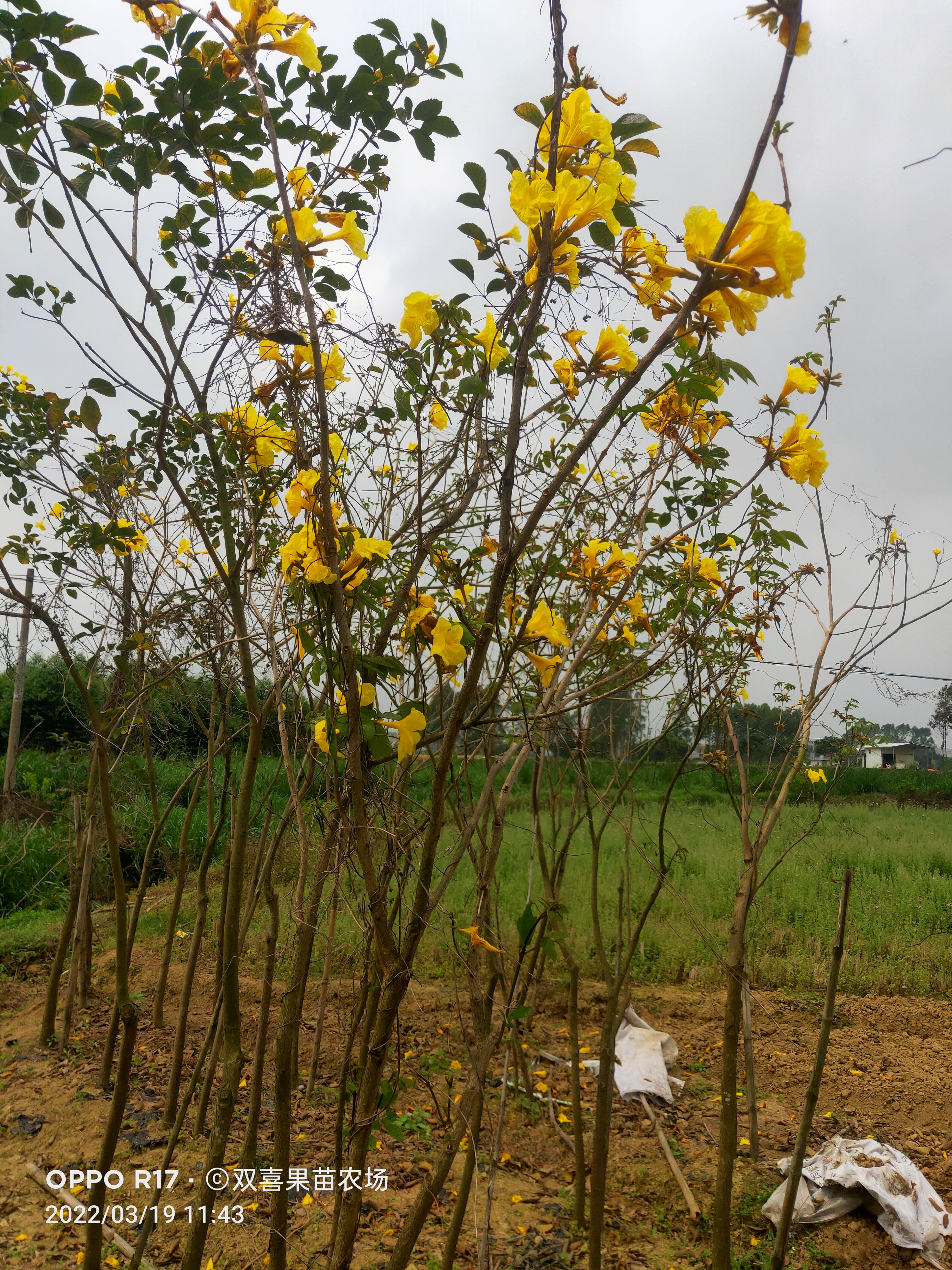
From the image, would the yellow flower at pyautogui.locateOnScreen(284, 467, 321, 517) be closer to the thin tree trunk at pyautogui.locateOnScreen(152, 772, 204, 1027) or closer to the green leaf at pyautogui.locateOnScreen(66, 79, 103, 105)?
the green leaf at pyautogui.locateOnScreen(66, 79, 103, 105)

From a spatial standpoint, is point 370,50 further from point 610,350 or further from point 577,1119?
point 577,1119

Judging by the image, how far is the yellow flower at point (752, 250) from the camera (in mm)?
744

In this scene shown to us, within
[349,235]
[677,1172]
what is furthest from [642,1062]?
[349,235]

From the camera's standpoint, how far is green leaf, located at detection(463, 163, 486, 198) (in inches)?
44.2

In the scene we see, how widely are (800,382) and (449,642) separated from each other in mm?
772

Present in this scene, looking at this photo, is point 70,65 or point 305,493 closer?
point 305,493

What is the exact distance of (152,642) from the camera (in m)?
2.39

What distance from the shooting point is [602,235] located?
98 cm

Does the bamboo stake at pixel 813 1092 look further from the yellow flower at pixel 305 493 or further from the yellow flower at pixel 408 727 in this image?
the yellow flower at pixel 305 493

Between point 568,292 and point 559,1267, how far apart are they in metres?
2.46

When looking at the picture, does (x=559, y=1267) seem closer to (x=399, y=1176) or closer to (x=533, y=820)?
(x=399, y=1176)

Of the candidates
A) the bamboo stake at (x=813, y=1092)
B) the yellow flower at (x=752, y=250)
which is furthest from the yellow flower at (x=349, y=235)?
the bamboo stake at (x=813, y=1092)

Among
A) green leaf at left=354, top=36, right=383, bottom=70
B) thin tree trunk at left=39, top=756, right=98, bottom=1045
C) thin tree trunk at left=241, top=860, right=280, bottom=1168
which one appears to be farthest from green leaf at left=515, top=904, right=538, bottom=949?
thin tree trunk at left=39, top=756, right=98, bottom=1045

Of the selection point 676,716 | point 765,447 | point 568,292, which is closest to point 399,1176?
point 676,716
